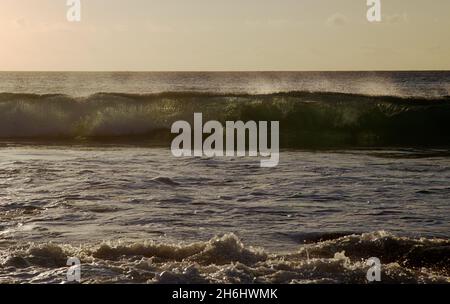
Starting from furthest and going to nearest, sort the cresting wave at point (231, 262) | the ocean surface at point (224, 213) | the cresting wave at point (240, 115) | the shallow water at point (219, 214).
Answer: the cresting wave at point (240, 115), the shallow water at point (219, 214), the ocean surface at point (224, 213), the cresting wave at point (231, 262)

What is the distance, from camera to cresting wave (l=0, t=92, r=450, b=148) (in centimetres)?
2752

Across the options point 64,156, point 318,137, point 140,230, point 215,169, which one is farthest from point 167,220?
point 318,137

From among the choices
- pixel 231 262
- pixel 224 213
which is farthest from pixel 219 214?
pixel 231 262

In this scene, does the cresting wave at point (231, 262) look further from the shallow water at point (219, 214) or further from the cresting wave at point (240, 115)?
the cresting wave at point (240, 115)

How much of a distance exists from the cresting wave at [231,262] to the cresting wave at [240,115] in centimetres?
1613

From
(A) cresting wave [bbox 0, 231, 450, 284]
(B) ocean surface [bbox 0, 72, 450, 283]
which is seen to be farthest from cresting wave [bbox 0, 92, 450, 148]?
(A) cresting wave [bbox 0, 231, 450, 284]

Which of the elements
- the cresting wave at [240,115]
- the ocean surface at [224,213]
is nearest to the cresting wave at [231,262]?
the ocean surface at [224,213]

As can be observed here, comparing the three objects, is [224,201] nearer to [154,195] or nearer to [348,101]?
[154,195]

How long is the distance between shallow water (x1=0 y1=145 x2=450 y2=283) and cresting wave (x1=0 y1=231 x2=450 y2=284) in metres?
0.03

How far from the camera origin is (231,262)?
8383 mm

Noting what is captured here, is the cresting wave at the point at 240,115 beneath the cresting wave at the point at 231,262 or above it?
above

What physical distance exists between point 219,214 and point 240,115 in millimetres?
19864

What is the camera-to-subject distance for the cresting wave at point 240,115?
27516 mm

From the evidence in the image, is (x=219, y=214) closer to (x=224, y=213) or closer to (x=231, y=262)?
(x=224, y=213)
